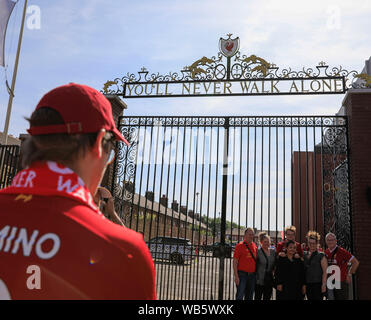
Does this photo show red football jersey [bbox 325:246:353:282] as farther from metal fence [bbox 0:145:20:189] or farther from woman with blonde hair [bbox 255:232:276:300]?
metal fence [bbox 0:145:20:189]

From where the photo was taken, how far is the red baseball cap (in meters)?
0.82

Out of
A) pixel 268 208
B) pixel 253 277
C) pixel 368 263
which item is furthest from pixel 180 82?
pixel 368 263

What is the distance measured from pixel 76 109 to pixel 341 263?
6346mm

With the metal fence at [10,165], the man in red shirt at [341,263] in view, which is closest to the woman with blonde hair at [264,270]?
the man in red shirt at [341,263]

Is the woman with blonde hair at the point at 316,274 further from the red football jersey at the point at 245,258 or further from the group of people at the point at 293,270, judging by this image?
the red football jersey at the point at 245,258

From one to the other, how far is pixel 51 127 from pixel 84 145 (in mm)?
101

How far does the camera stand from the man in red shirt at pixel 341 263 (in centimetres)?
562

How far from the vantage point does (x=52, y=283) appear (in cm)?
65

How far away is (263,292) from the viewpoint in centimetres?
602

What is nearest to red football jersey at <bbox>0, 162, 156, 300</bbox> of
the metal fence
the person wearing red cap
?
the person wearing red cap

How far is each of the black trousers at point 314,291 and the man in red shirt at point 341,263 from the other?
23 cm

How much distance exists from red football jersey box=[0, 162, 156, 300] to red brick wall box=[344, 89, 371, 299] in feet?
21.0

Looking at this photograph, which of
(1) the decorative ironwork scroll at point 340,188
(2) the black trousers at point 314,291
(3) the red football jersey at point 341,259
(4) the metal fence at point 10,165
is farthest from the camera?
(4) the metal fence at point 10,165
